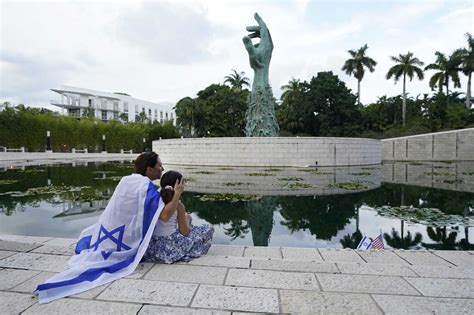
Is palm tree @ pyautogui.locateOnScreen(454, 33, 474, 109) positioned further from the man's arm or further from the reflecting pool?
the man's arm

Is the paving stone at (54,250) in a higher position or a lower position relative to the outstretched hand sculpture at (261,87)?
lower

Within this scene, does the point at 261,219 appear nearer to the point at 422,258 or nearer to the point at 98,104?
the point at 422,258

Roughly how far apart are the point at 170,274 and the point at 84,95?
70.4 metres

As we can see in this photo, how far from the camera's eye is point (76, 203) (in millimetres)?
7738

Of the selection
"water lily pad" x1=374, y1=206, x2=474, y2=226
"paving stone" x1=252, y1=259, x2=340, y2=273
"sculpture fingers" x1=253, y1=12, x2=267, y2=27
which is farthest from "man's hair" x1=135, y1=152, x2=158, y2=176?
"sculpture fingers" x1=253, y1=12, x2=267, y2=27

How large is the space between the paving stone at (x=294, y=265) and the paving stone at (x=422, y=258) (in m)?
1.02

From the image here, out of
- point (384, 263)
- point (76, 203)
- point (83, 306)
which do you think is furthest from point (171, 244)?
point (76, 203)

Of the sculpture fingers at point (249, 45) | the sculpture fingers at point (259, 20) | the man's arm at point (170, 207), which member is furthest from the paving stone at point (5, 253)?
the sculpture fingers at point (259, 20)

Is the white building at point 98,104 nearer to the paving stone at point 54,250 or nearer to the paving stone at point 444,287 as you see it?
the paving stone at point 54,250

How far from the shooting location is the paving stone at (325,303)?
2359 millimetres

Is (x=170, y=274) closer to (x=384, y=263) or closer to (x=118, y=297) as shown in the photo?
(x=118, y=297)

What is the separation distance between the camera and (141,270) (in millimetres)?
3137

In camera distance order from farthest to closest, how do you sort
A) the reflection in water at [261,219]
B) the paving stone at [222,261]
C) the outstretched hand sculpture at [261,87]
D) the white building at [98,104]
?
the white building at [98,104]
the outstretched hand sculpture at [261,87]
the reflection in water at [261,219]
the paving stone at [222,261]

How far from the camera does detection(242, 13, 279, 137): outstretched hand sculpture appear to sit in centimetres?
1883
